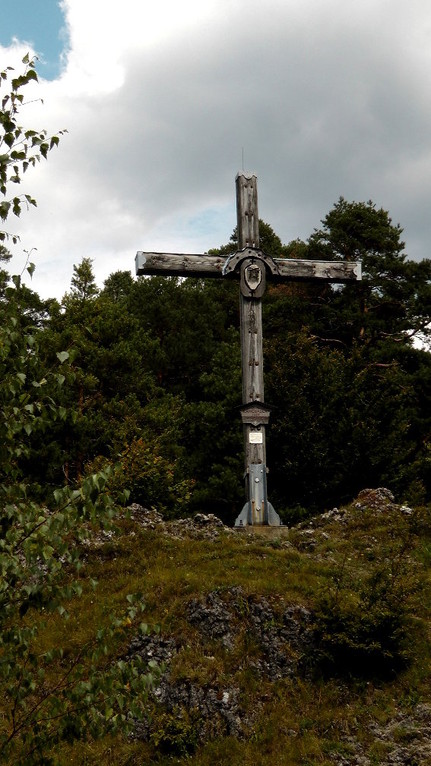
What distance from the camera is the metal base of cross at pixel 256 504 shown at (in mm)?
14672

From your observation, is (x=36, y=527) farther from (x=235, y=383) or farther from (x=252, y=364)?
(x=235, y=383)

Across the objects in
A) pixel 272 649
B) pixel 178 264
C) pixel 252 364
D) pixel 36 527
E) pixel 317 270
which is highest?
pixel 317 270

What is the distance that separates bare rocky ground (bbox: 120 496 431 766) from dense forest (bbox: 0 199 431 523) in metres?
3.49

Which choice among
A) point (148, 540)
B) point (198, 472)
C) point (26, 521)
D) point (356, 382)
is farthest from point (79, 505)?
point (198, 472)

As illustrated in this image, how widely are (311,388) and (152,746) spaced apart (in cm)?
1487

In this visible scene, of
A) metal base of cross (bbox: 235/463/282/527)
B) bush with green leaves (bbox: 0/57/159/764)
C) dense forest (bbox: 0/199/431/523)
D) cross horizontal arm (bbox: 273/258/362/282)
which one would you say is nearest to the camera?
bush with green leaves (bbox: 0/57/159/764)

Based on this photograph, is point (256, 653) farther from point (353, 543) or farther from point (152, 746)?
point (353, 543)

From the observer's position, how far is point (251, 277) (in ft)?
50.9

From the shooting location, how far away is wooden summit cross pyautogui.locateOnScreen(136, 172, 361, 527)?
14.8 metres

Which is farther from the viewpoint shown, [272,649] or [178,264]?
[178,264]

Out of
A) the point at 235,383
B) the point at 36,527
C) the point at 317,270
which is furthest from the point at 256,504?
the point at 235,383

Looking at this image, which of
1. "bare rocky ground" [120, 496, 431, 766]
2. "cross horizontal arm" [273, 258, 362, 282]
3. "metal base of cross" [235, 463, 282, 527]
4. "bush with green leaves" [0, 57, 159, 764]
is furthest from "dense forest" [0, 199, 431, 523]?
"cross horizontal arm" [273, 258, 362, 282]

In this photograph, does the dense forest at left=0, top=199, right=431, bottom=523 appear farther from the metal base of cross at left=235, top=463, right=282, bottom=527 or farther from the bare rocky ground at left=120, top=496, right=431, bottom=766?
the bare rocky ground at left=120, top=496, right=431, bottom=766

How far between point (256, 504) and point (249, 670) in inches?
180
